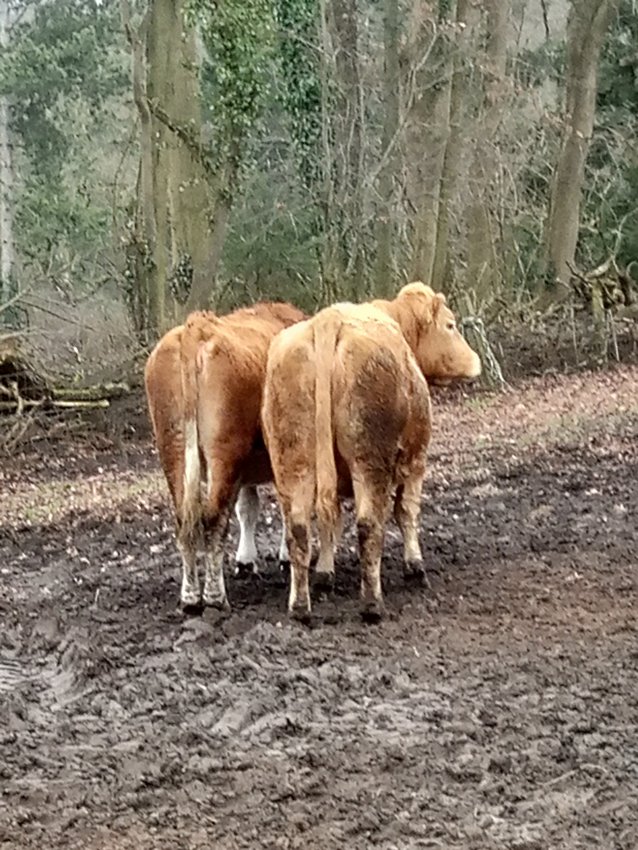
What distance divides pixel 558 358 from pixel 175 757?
50.8 feet

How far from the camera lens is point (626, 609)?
23.3 ft

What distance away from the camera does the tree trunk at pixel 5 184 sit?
1148 inches

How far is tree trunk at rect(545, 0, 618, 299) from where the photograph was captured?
24.0 metres

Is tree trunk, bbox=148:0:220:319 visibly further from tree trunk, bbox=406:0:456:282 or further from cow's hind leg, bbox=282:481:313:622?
cow's hind leg, bbox=282:481:313:622

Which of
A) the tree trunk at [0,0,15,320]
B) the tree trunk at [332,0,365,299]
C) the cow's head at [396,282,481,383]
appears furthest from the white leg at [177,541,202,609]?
the tree trunk at [0,0,15,320]

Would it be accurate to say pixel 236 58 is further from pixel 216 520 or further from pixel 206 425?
pixel 216 520

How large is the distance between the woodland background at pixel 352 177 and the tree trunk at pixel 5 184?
174mm

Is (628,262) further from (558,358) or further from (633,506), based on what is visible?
(633,506)

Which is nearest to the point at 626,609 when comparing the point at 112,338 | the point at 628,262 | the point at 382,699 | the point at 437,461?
the point at 382,699

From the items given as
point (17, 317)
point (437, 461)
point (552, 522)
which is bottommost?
point (17, 317)

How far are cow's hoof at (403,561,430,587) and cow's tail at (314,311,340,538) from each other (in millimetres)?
860

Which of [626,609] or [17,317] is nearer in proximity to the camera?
[626,609]

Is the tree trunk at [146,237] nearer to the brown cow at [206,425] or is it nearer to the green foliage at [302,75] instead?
the green foliage at [302,75]

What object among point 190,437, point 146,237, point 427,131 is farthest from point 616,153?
point 190,437
